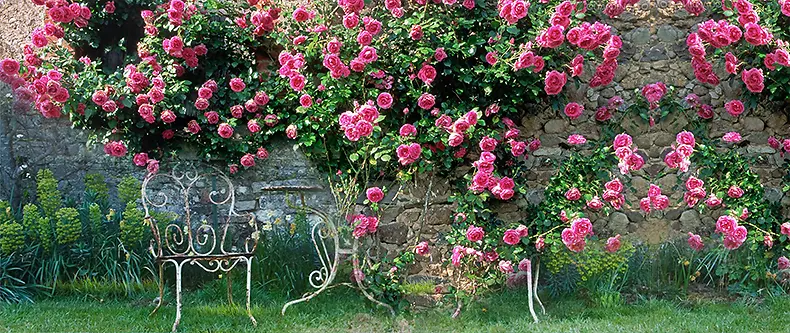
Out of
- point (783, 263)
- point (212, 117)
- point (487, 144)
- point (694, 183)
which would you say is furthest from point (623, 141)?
point (212, 117)

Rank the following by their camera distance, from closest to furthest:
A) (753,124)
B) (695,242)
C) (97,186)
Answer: (695,242), (753,124), (97,186)

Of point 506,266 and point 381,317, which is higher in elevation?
point 506,266

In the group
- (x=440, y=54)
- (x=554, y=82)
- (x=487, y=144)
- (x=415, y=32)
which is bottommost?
(x=487, y=144)

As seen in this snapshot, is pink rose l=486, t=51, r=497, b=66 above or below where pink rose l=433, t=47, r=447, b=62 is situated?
below

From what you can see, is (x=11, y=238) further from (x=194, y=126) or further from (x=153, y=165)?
(x=194, y=126)

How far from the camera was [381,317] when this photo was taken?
4.27m

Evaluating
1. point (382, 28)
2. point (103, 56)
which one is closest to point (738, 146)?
point (382, 28)

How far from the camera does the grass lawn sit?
3.91 metres

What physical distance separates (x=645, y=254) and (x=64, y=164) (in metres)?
4.46

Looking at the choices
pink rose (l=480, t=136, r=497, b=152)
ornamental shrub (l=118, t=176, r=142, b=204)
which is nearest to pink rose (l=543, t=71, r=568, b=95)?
pink rose (l=480, t=136, r=497, b=152)

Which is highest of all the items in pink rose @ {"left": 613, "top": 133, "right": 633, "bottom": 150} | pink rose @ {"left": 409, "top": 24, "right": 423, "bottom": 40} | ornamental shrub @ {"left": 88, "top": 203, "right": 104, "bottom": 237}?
pink rose @ {"left": 409, "top": 24, "right": 423, "bottom": 40}

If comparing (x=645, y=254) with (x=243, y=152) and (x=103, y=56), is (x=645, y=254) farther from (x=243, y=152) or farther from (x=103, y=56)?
(x=103, y=56)

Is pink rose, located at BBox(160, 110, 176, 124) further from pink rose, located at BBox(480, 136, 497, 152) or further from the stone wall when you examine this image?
pink rose, located at BBox(480, 136, 497, 152)

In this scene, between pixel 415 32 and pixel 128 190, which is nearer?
pixel 415 32
